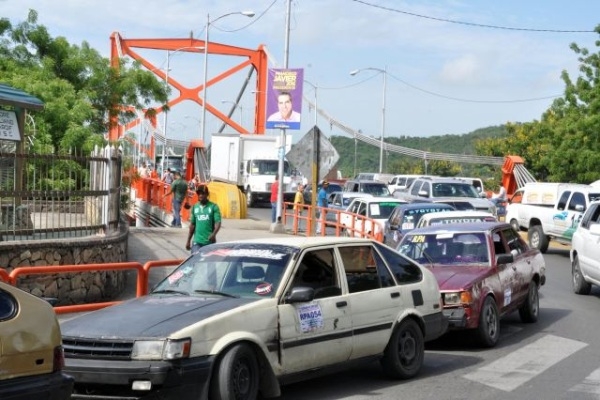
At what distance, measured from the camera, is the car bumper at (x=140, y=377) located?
699cm

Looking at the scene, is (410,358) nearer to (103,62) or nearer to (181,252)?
(181,252)

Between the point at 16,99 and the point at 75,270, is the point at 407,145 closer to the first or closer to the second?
the point at 16,99

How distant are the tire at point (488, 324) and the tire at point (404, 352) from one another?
172 cm

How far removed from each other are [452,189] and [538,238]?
16.4ft

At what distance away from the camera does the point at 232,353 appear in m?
7.38

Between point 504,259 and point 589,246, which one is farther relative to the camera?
point 589,246

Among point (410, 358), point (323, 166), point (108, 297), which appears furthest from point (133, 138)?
point (410, 358)

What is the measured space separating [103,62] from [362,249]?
17.7 meters

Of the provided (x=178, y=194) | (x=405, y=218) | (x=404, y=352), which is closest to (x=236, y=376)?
(x=404, y=352)

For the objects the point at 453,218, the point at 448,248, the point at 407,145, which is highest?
the point at 407,145

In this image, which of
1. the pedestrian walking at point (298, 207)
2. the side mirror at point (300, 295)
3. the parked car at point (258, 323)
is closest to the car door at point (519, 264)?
the parked car at point (258, 323)

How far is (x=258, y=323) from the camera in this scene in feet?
25.4

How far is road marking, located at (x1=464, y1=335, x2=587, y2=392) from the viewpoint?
9469 mm

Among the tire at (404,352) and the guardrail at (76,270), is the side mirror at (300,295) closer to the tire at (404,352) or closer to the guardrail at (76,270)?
the tire at (404,352)
